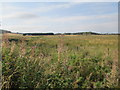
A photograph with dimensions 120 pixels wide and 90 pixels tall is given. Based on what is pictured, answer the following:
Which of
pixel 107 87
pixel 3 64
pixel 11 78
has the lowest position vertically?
pixel 107 87

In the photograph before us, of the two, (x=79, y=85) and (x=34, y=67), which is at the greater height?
(x=34, y=67)

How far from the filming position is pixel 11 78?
3035 mm

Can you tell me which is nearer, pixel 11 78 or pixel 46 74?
pixel 11 78

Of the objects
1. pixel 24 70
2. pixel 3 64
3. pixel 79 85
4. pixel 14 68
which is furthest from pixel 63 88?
pixel 3 64

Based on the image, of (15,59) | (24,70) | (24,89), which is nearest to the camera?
(24,89)

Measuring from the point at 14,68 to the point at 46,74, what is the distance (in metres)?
0.62

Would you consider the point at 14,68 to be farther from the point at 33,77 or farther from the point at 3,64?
the point at 33,77

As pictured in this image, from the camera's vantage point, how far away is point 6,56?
→ 128 inches

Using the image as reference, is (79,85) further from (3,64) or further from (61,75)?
(3,64)

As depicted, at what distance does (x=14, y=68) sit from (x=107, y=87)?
181 centimetres

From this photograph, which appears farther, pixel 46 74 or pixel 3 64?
pixel 46 74

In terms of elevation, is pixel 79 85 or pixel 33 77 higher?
pixel 33 77

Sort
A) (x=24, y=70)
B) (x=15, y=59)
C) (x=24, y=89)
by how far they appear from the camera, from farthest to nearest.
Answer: (x=15, y=59)
(x=24, y=70)
(x=24, y=89)

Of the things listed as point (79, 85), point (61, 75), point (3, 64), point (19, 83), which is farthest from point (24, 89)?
point (79, 85)
